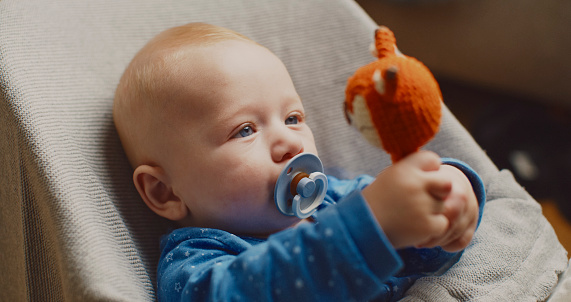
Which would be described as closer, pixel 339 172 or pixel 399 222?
pixel 399 222

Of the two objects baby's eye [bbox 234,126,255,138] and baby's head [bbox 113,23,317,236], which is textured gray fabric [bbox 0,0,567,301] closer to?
baby's head [bbox 113,23,317,236]

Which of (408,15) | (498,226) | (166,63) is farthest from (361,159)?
(408,15)

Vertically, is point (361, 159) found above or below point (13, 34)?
below

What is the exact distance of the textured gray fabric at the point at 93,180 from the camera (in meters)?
0.65

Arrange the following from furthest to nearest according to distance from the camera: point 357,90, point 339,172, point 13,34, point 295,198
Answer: point 339,172
point 13,34
point 295,198
point 357,90

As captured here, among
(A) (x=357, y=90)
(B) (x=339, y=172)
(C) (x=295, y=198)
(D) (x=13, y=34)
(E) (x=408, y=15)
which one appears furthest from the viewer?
(E) (x=408, y=15)

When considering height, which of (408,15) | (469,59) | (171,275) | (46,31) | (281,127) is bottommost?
(469,59)

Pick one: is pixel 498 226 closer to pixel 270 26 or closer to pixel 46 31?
pixel 270 26

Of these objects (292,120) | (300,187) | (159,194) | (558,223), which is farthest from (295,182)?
(558,223)

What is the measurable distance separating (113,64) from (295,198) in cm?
43

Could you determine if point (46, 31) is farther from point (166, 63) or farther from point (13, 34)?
point (166, 63)

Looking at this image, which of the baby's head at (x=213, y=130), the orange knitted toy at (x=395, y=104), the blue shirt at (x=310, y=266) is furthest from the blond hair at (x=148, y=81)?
the orange knitted toy at (x=395, y=104)

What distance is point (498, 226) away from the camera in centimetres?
76

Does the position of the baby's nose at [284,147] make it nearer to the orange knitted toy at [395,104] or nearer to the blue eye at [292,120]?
the blue eye at [292,120]
